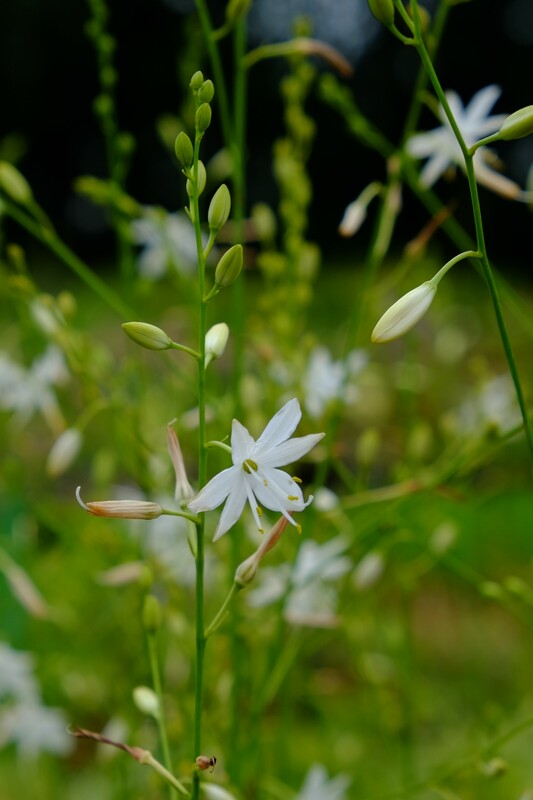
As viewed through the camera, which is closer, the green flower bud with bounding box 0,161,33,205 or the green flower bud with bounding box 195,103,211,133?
the green flower bud with bounding box 195,103,211,133

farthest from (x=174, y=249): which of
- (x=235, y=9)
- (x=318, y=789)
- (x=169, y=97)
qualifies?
(x=169, y=97)

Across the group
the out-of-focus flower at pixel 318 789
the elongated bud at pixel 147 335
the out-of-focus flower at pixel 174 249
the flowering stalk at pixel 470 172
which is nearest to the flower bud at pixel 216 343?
the elongated bud at pixel 147 335

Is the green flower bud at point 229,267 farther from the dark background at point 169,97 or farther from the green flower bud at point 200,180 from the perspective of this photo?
the dark background at point 169,97

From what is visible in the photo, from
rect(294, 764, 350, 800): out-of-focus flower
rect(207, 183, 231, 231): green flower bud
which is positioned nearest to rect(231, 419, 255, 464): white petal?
rect(207, 183, 231, 231): green flower bud

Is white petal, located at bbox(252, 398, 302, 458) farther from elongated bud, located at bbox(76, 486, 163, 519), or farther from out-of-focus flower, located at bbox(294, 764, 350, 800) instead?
out-of-focus flower, located at bbox(294, 764, 350, 800)

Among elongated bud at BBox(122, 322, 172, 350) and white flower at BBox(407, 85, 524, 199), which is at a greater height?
white flower at BBox(407, 85, 524, 199)

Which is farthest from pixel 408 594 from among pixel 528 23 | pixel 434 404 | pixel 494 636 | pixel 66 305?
pixel 528 23
